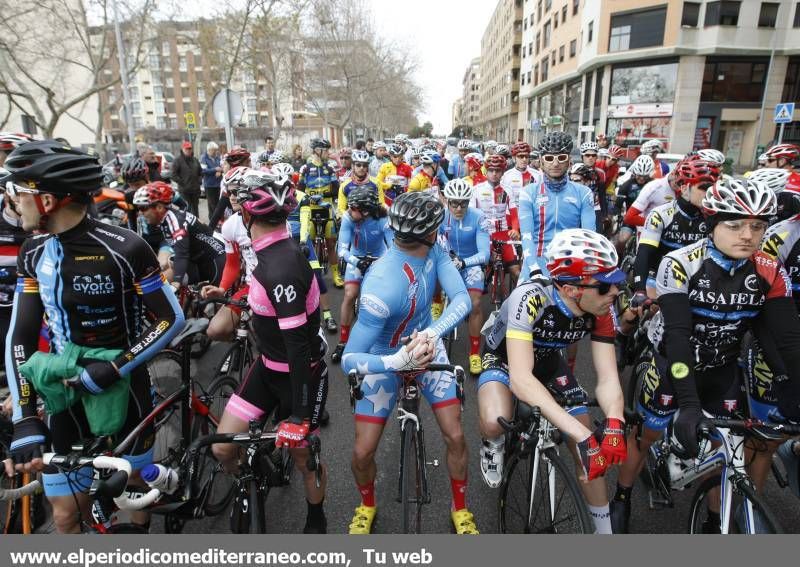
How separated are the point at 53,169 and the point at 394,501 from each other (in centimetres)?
309

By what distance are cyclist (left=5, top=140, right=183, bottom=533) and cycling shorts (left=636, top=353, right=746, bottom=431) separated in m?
3.10

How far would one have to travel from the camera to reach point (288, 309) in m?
2.53

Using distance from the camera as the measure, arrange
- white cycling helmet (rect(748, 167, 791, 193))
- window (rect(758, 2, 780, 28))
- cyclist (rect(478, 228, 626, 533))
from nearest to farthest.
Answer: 1. cyclist (rect(478, 228, 626, 533))
2. white cycling helmet (rect(748, 167, 791, 193))
3. window (rect(758, 2, 780, 28))

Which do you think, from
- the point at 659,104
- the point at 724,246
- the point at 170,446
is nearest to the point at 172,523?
the point at 170,446

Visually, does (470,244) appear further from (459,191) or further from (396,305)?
(396,305)

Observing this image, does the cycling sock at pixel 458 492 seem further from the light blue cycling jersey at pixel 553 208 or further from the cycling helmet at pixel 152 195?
the cycling helmet at pixel 152 195

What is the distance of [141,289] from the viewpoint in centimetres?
253

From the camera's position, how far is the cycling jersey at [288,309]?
2545mm

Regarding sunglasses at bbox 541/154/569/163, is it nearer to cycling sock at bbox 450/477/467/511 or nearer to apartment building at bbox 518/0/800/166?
cycling sock at bbox 450/477/467/511

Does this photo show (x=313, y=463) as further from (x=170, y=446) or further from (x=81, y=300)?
(x=81, y=300)

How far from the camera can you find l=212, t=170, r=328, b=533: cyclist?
2551 millimetres

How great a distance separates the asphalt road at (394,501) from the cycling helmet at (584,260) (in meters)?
1.93

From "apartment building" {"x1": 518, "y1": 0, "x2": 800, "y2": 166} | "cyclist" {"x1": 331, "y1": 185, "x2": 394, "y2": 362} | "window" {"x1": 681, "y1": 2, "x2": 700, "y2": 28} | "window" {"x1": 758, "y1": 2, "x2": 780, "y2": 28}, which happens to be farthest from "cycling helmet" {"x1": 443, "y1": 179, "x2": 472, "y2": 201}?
"window" {"x1": 758, "y1": 2, "x2": 780, "y2": 28}


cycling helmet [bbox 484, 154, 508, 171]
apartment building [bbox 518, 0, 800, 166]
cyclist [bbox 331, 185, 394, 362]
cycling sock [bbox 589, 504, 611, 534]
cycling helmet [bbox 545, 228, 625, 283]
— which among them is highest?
apartment building [bbox 518, 0, 800, 166]
